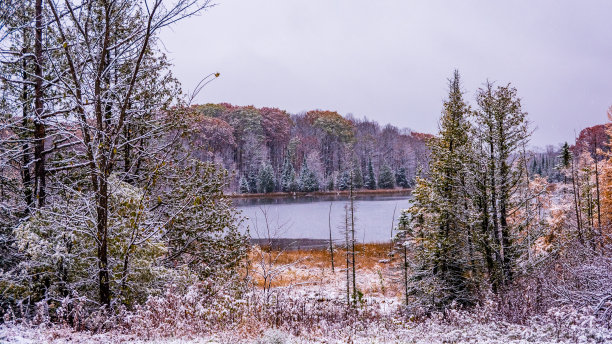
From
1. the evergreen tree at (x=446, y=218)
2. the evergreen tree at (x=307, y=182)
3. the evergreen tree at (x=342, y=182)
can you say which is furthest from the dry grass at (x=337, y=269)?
the evergreen tree at (x=342, y=182)

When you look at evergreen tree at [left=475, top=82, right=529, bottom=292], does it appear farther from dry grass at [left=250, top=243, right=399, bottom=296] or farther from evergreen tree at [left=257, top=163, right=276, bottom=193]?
evergreen tree at [left=257, top=163, right=276, bottom=193]

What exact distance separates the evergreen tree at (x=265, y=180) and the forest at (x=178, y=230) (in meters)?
50.8

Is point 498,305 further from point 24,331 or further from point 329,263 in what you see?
point 329,263

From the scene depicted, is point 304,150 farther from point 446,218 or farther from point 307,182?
point 446,218

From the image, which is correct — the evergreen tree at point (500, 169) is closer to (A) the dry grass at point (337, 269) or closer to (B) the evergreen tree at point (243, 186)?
(A) the dry grass at point (337, 269)

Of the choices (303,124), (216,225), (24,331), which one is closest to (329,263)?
(216,225)

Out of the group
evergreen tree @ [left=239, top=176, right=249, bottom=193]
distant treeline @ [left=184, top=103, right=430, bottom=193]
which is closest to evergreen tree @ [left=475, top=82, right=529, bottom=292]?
distant treeline @ [left=184, top=103, right=430, bottom=193]

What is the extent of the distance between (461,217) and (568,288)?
6.65 meters

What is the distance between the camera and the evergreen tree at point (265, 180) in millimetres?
74438

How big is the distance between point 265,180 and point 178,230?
64.9m

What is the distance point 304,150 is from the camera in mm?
98562

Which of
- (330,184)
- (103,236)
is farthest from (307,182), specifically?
(103,236)

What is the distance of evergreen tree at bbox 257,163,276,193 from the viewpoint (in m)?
74.4

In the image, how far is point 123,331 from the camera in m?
4.99
